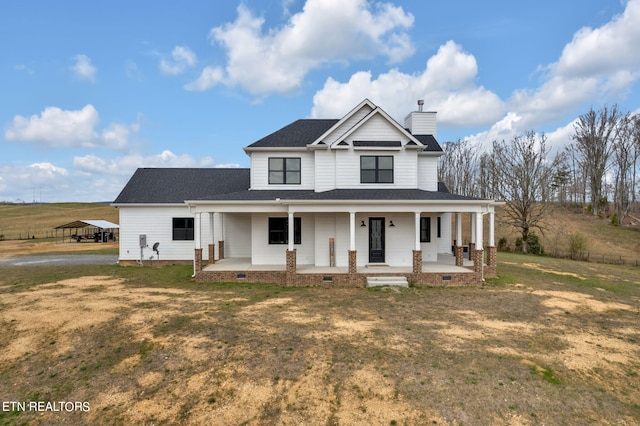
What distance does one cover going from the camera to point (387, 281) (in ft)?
45.1

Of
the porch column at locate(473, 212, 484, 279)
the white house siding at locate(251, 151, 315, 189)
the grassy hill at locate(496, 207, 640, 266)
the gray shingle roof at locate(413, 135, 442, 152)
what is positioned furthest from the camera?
the grassy hill at locate(496, 207, 640, 266)

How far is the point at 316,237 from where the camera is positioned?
16.0 meters

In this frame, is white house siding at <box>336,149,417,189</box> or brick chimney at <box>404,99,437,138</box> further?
brick chimney at <box>404,99,437,138</box>

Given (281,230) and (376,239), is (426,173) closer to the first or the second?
(376,239)

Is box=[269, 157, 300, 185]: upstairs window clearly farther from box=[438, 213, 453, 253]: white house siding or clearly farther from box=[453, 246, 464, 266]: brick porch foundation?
box=[438, 213, 453, 253]: white house siding

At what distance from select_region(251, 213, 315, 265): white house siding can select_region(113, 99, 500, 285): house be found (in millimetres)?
52

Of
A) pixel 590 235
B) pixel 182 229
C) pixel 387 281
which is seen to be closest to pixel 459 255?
pixel 387 281

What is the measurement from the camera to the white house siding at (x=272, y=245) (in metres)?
16.6

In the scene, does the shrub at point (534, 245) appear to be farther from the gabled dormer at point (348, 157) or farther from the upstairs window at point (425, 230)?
the gabled dormer at point (348, 157)

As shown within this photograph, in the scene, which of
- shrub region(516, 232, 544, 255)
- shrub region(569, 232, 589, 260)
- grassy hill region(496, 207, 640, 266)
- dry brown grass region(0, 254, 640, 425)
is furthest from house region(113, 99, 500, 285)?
grassy hill region(496, 207, 640, 266)

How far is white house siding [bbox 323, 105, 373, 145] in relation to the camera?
55.9 ft

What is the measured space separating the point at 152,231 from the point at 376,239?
532 inches

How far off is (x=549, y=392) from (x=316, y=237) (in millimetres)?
11331

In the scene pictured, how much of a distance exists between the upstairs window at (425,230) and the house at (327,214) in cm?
6
